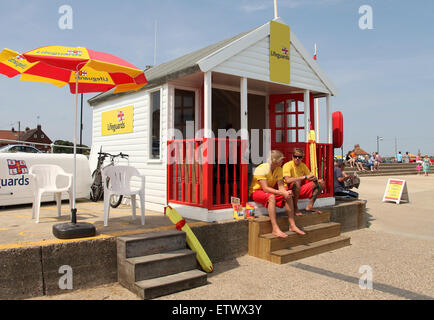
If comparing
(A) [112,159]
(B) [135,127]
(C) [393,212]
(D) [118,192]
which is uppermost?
(B) [135,127]

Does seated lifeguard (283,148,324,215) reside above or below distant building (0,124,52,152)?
below

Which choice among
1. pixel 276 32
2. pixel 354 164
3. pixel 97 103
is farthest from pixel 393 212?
pixel 354 164

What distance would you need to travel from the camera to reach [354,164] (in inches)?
907

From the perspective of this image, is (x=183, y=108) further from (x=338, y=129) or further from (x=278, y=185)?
(x=338, y=129)

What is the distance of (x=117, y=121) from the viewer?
735cm

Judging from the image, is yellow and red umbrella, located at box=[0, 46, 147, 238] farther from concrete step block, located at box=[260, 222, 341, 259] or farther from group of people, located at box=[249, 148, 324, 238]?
concrete step block, located at box=[260, 222, 341, 259]

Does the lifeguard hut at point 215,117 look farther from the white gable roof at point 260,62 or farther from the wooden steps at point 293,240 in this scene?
the wooden steps at point 293,240

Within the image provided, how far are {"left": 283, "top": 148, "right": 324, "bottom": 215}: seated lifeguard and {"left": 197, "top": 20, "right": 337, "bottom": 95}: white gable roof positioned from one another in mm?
1552

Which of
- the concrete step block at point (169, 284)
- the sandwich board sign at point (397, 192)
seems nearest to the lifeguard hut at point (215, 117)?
the concrete step block at point (169, 284)

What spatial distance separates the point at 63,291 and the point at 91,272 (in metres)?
0.32

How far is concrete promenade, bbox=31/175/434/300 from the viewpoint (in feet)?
12.0

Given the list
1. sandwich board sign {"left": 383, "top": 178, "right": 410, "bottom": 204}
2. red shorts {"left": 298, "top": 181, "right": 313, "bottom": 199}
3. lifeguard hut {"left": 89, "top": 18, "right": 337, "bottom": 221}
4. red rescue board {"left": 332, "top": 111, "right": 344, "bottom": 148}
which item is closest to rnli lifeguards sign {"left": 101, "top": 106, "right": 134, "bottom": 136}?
lifeguard hut {"left": 89, "top": 18, "right": 337, "bottom": 221}

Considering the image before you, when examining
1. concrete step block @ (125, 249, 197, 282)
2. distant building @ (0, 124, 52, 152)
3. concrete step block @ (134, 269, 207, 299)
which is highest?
distant building @ (0, 124, 52, 152)

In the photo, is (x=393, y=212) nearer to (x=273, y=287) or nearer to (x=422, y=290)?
(x=422, y=290)
